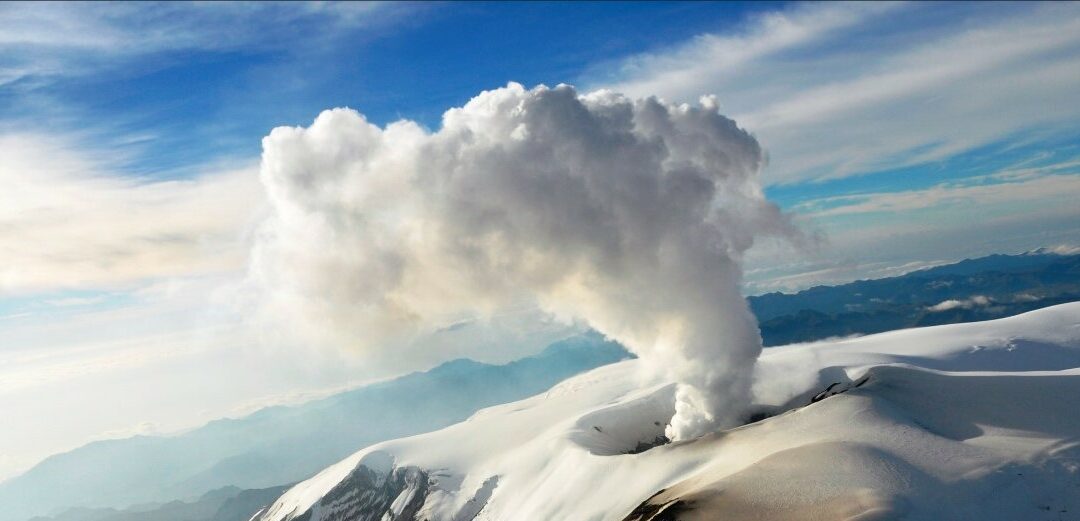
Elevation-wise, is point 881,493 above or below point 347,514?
above

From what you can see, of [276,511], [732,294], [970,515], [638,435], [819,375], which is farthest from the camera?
[276,511]

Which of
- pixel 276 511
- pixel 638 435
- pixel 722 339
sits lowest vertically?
pixel 276 511

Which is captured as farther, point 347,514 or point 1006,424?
point 347,514

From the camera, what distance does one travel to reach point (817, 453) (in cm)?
5559

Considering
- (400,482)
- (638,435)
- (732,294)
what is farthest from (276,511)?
(732,294)

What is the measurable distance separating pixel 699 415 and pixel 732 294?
16004mm

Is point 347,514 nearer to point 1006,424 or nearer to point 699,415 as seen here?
point 699,415

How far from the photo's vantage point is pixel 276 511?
474 feet

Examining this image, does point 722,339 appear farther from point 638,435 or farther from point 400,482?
point 400,482

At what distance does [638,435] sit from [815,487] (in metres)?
49.8

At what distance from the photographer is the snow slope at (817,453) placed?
160 ft

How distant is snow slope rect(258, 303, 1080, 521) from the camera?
160 ft

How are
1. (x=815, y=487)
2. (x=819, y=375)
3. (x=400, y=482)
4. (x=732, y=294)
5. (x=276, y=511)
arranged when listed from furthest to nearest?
(x=276, y=511) → (x=400, y=482) → (x=819, y=375) → (x=732, y=294) → (x=815, y=487)

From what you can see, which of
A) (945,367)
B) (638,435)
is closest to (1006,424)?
(945,367)
